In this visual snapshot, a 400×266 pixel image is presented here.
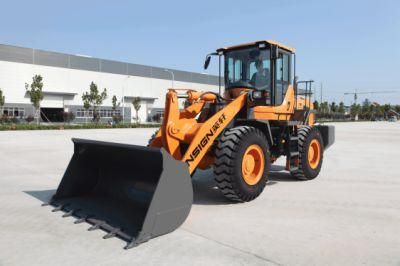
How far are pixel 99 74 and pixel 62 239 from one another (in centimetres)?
6191

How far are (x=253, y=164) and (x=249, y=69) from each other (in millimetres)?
2120

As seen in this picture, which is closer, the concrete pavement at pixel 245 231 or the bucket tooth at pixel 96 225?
the concrete pavement at pixel 245 231

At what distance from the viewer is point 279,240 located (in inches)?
182

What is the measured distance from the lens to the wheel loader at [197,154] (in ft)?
16.1

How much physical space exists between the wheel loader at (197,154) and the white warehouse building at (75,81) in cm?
5155

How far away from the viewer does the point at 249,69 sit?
776 centimetres

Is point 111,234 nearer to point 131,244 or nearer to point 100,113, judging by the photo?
point 131,244

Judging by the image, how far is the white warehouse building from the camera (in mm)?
53656

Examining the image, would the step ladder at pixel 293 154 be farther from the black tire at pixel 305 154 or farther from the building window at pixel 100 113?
the building window at pixel 100 113

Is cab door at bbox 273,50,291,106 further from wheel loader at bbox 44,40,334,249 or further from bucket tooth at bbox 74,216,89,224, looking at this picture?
bucket tooth at bbox 74,216,89,224

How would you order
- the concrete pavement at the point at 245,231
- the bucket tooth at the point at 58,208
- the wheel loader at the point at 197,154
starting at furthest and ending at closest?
the bucket tooth at the point at 58,208
the wheel loader at the point at 197,154
the concrete pavement at the point at 245,231

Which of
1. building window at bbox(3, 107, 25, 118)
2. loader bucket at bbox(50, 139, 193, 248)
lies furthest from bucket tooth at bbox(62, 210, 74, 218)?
building window at bbox(3, 107, 25, 118)

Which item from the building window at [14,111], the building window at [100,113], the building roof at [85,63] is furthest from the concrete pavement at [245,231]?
the building window at [100,113]

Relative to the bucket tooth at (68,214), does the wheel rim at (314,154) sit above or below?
above
